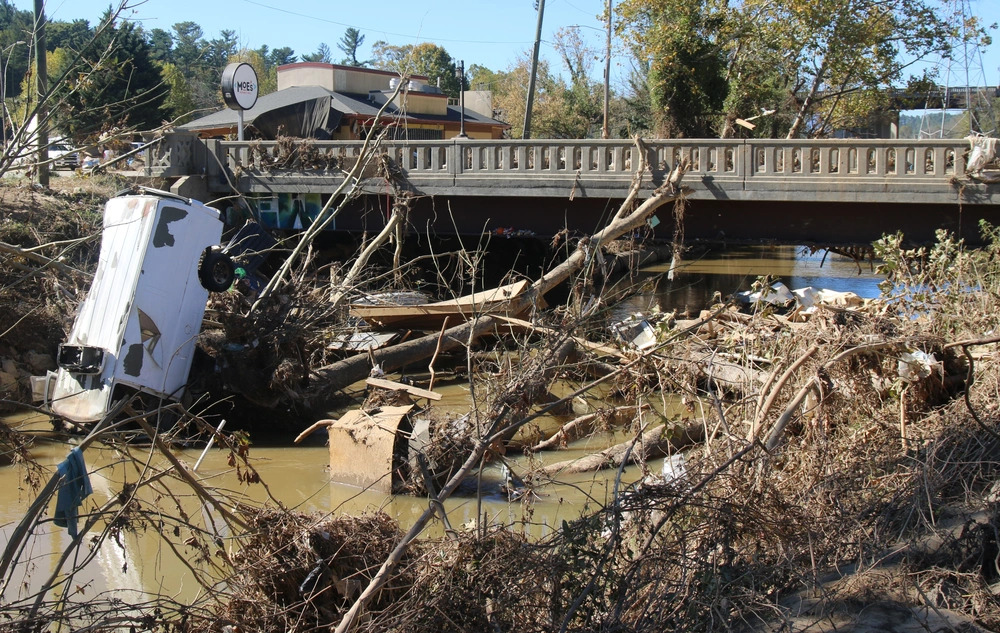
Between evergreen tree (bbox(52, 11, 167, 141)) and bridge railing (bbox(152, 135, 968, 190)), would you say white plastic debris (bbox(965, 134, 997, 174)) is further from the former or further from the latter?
evergreen tree (bbox(52, 11, 167, 141))

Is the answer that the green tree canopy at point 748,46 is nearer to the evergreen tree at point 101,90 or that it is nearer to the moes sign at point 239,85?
the moes sign at point 239,85

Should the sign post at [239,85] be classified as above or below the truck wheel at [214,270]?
above

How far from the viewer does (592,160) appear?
17969 millimetres

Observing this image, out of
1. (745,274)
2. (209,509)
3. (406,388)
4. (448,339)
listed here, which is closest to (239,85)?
(448,339)

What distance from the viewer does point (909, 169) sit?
1576 centimetres

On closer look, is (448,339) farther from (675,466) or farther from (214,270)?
(675,466)

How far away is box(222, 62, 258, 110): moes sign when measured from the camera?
19984 millimetres

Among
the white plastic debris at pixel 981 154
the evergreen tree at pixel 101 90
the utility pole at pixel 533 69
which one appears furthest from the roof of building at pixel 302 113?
the evergreen tree at pixel 101 90

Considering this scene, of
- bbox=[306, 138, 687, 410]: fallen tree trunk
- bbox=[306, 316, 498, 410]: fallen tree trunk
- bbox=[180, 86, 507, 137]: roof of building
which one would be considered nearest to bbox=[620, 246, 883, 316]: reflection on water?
bbox=[306, 138, 687, 410]: fallen tree trunk

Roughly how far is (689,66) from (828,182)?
585 inches

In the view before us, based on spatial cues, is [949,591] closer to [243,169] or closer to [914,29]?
[243,169]

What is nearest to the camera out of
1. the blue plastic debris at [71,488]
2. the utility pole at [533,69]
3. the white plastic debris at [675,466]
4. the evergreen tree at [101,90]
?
the blue plastic debris at [71,488]

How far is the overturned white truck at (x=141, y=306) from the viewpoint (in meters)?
10.4

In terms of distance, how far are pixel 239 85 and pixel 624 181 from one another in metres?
9.15
